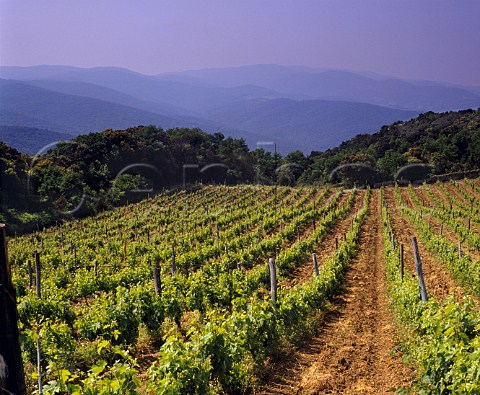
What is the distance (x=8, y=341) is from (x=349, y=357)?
725cm

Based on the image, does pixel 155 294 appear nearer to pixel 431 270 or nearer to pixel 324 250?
pixel 431 270

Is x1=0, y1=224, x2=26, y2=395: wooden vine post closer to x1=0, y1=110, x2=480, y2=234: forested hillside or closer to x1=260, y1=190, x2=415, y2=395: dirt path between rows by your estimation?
x1=260, y1=190, x2=415, y2=395: dirt path between rows

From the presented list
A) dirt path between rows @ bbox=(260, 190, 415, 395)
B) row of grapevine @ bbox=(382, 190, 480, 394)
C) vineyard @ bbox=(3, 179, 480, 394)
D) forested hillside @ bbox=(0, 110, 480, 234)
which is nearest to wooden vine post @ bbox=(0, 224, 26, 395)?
vineyard @ bbox=(3, 179, 480, 394)

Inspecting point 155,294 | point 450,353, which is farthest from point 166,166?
point 450,353

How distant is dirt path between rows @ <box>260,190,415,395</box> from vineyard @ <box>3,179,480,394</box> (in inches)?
1.4

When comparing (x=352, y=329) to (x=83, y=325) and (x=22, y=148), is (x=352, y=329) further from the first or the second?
(x=22, y=148)

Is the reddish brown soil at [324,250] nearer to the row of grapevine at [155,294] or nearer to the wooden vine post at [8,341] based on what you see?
the row of grapevine at [155,294]

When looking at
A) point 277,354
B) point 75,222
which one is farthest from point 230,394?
point 75,222

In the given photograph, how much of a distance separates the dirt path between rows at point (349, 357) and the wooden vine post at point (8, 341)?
5.07 m

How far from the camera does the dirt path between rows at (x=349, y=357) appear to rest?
24.6ft

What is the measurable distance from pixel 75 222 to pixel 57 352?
113 feet

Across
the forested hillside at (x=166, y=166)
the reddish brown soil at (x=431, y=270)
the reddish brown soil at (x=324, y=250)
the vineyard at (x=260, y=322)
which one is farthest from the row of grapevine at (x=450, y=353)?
the forested hillside at (x=166, y=166)

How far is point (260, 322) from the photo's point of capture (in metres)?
8.16

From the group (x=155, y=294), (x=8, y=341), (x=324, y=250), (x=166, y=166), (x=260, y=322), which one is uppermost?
(x=166, y=166)
